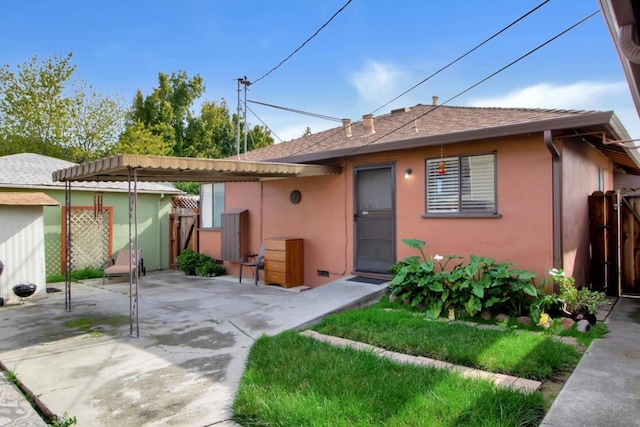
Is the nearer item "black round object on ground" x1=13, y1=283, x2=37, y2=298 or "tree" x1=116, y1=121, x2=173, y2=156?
"black round object on ground" x1=13, y1=283, x2=37, y2=298

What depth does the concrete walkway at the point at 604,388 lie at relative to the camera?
267 cm

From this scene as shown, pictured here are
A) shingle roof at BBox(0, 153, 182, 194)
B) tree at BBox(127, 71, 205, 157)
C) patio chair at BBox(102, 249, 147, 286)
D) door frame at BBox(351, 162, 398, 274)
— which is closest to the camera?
door frame at BBox(351, 162, 398, 274)

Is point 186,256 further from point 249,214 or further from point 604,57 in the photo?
point 604,57

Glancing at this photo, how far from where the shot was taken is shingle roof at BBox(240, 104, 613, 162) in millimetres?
5574

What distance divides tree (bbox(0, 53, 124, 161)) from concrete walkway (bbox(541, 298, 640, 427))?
22409mm

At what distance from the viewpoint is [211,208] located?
37.3 ft

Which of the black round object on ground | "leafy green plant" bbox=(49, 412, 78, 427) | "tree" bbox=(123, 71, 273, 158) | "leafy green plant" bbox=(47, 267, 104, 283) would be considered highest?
"tree" bbox=(123, 71, 273, 158)

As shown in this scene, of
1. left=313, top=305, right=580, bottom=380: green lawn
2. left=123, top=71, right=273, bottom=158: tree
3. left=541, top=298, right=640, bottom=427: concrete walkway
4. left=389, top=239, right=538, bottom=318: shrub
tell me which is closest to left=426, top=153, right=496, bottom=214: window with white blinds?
left=389, top=239, right=538, bottom=318: shrub

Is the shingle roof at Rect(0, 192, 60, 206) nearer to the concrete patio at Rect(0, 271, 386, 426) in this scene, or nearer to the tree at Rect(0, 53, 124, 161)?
the concrete patio at Rect(0, 271, 386, 426)

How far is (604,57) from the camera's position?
22.6ft

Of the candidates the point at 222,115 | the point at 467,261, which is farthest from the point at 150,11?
the point at 222,115

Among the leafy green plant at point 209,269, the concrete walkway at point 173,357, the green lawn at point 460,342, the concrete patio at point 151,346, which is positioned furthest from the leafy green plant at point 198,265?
the green lawn at point 460,342

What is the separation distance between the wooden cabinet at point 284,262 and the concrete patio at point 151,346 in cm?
33

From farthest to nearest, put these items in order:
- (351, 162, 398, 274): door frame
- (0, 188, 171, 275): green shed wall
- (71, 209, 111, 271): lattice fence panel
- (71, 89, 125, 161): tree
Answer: (71, 89, 125, 161): tree, (71, 209, 111, 271): lattice fence panel, (0, 188, 171, 275): green shed wall, (351, 162, 398, 274): door frame
